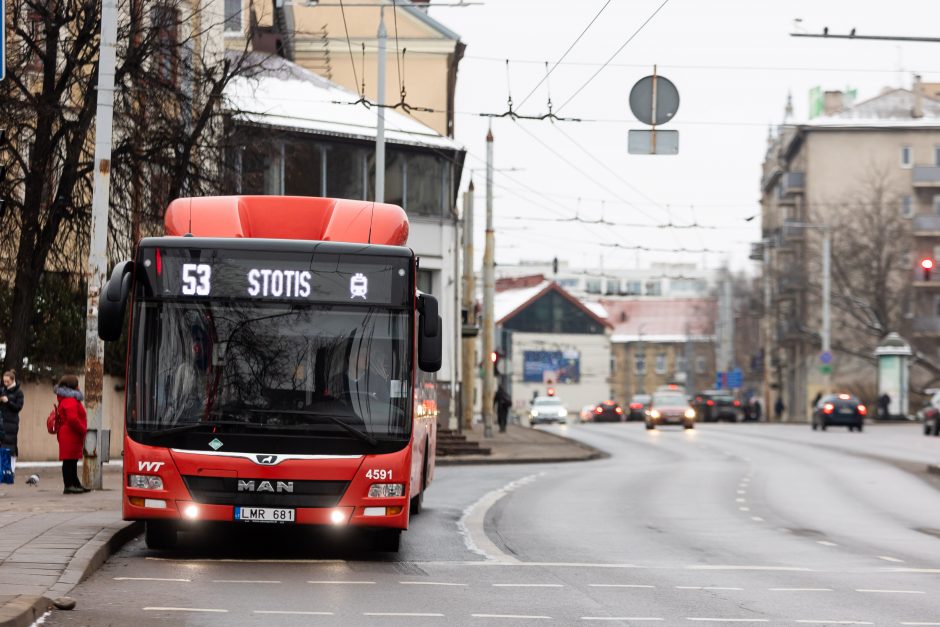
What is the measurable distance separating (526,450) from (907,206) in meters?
63.5

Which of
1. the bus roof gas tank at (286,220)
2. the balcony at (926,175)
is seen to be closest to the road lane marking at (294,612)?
the bus roof gas tank at (286,220)

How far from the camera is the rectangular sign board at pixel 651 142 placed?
2555cm

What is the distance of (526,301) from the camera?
132 m

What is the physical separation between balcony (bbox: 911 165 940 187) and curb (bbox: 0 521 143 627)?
293ft

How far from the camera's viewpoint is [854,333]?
9400 centimetres

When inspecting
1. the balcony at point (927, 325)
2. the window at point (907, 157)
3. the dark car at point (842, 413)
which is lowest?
the dark car at point (842, 413)

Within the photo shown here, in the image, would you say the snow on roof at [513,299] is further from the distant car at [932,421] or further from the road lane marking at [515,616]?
the road lane marking at [515,616]

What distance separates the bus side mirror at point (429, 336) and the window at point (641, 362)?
13192 cm

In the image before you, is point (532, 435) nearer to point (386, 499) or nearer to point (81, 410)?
point (81, 410)

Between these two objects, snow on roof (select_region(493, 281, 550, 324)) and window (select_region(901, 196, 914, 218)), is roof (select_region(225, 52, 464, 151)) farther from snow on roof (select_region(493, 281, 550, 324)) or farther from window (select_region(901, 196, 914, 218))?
snow on roof (select_region(493, 281, 550, 324))

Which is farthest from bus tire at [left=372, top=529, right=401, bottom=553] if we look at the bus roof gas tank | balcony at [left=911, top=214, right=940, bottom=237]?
balcony at [left=911, top=214, right=940, bottom=237]

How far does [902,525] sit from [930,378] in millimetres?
80438

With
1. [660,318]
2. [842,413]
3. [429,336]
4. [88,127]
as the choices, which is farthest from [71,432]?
[660,318]

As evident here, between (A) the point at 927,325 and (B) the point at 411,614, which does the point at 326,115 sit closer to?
(B) the point at 411,614
